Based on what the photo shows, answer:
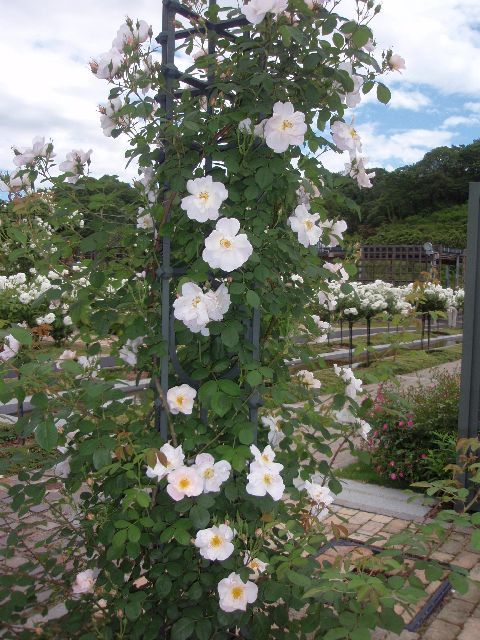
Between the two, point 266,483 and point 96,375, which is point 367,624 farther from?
point 96,375

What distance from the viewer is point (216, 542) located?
1359mm

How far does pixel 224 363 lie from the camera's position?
1.50 m

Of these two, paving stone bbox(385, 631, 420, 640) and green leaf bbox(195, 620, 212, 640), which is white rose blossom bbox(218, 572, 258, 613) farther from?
paving stone bbox(385, 631, 420, 640)

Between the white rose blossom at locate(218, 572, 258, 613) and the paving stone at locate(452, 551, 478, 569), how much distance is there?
1780 millimetres

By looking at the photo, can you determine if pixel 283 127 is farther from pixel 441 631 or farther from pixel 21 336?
pixel 441 631

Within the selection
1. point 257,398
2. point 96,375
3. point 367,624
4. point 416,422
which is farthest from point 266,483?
point 416,422

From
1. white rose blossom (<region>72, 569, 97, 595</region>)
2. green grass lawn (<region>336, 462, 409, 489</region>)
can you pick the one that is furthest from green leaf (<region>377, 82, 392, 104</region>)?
green grass lawn (<region>336, 462, 409, 489</region>)

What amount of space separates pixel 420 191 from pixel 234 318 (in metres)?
57.2

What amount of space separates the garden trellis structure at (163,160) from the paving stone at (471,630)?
134 centimetres

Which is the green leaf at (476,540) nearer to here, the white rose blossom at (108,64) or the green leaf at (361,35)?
the green leaf at (361,35)

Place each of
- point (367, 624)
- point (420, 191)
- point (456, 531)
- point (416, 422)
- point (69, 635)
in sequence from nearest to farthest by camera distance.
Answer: point (367, 624) < point (69, 635) < point (456, 531) < point (416, 422) < point (420, 191)

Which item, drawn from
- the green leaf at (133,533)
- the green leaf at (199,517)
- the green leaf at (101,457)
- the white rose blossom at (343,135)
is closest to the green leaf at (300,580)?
the green leaf at (199,517)

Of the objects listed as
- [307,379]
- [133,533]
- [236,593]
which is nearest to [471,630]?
[307,379]

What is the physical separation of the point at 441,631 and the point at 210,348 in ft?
4.90
